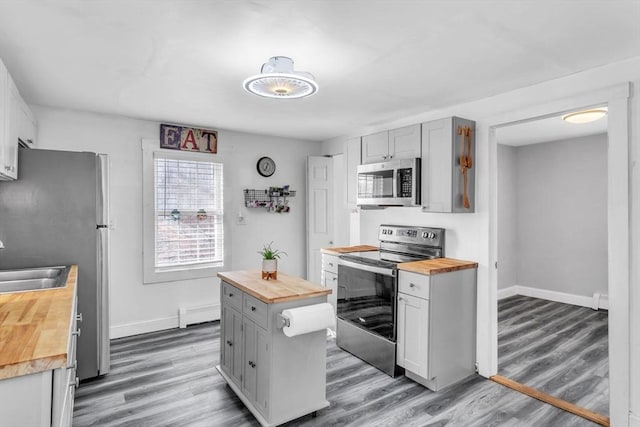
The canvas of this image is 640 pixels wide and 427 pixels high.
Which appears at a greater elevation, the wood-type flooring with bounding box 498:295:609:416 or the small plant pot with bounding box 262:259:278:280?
the small plant pot with bounding box 262:259:278:280

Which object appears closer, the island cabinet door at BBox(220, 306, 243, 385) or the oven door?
the island cabinet door at BBox(220, 306, 243, 385)

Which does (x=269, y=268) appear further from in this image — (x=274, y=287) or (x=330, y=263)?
(x=330, y=263)

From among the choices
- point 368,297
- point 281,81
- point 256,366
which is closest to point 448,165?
point 368,297

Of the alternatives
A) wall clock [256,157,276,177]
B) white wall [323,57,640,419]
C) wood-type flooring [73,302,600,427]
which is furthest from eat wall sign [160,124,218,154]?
wood-type flooring [73,302,600,427]

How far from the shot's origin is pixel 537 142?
530 centimetres

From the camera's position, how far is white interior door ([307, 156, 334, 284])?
5.02 m

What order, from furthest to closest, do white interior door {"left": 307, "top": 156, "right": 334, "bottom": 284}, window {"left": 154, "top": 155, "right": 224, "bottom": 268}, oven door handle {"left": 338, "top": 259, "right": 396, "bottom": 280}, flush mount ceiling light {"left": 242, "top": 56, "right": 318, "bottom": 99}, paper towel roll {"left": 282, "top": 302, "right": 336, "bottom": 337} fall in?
white interior door {"left": 307, "top": 156, "right": 334, "bottom": 284}
window {"left": 154, "top": 155, "right": 224, "bottom": 268}
oven door handle {"left": 338, "top": 259, "right": 396, "bottom": 280}
paper towel roll {"left": 282, "top": 302, "right": 336, "bottom": 337}
flush mount ceiling light {"left": 242, "top": 56, "right": 318, "bottom": 99}

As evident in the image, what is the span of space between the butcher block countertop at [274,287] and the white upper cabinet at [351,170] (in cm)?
151

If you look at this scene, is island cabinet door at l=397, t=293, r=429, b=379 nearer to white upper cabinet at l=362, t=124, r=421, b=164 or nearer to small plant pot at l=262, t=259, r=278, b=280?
small plant pot at l=262, t=259, r=278, b=280

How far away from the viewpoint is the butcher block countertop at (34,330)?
115 centimetres

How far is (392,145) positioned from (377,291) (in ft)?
4.55

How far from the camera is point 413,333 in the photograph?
2873 mm

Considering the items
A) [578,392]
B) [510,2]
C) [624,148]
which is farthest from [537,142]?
Answer: [510,2]

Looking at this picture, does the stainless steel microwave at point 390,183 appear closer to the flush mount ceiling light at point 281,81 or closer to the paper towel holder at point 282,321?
the flush mount ceiling light at point 281,81
